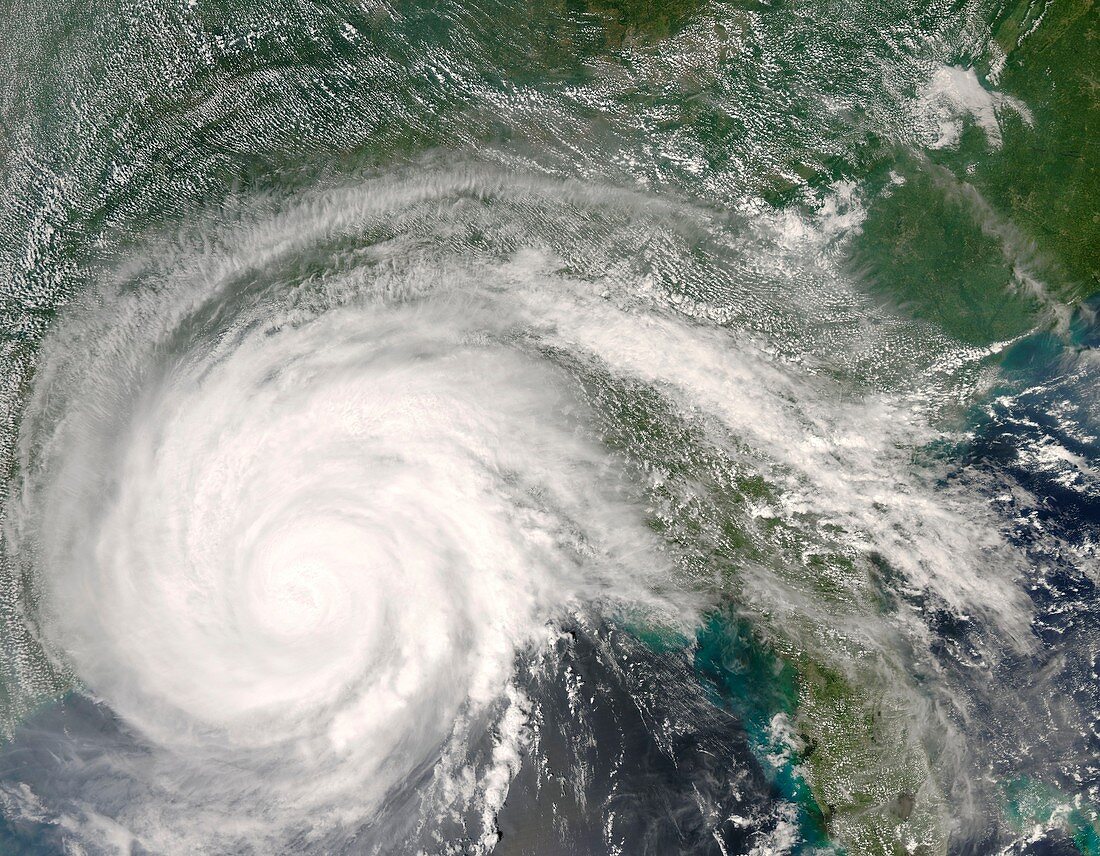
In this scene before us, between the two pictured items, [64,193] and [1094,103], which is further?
[64,193]

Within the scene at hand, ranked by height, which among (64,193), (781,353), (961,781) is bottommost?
(961,781)

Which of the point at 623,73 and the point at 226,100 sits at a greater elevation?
the point at 226,100

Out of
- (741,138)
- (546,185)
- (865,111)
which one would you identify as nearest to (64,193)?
(546,185)

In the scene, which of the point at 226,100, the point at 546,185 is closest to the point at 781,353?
the point at 546,185

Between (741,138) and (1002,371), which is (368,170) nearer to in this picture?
(741,138)

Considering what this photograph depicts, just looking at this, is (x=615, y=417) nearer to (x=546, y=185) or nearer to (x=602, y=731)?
(x=546, y=185)

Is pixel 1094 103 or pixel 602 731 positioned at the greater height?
pixel 1094 103

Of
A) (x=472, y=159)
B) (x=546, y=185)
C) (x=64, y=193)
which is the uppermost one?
(x=64, y=193)
